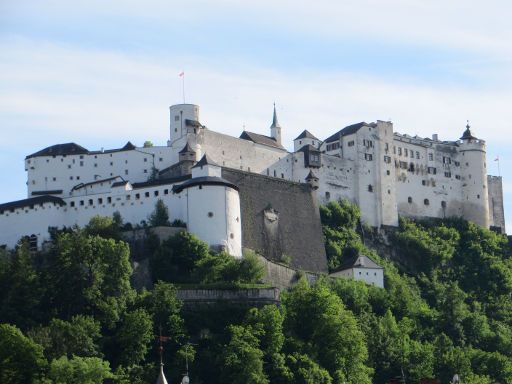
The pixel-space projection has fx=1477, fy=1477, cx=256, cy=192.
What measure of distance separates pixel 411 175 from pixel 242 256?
21935mm

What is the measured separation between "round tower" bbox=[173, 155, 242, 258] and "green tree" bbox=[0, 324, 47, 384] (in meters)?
15.1

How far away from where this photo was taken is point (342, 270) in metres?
81.8

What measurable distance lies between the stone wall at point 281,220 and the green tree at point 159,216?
14.4 ft

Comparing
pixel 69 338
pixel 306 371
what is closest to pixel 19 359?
pixel 69 338

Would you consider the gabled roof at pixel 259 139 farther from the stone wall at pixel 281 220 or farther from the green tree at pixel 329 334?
the green tree at pixel 329 334

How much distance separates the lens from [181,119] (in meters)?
83.1

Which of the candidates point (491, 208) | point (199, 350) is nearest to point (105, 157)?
point (199, 350)

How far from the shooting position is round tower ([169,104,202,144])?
8250 cm

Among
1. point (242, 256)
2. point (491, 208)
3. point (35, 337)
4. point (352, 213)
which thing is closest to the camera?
point (35, 337)

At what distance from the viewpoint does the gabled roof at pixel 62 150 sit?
82625 millimetres

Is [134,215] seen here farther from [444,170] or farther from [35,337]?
[444,170]

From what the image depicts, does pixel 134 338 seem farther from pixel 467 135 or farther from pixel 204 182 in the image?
pixel 467 135

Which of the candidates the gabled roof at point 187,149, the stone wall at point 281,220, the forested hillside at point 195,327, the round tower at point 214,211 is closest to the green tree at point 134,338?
the forested hillside at point 195,327

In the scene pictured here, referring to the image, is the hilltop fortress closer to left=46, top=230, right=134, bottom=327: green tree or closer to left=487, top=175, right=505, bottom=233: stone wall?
left=487, top=175, right=505, bottom=233: stone wall
